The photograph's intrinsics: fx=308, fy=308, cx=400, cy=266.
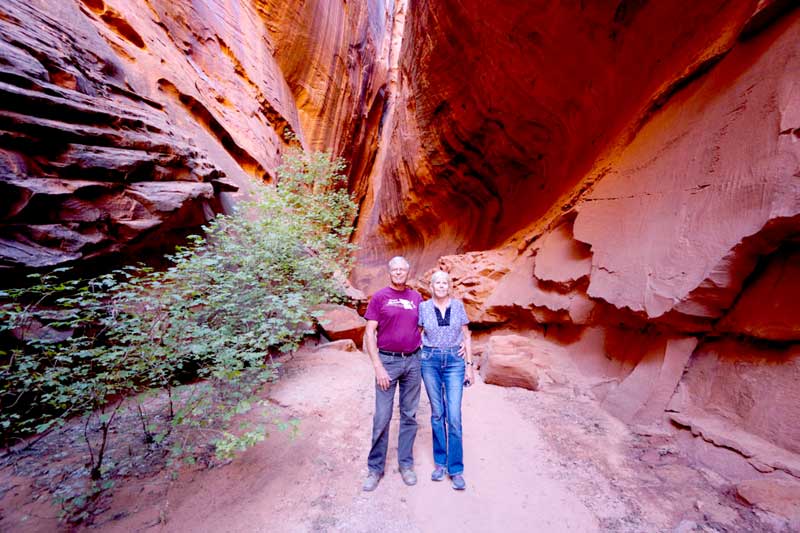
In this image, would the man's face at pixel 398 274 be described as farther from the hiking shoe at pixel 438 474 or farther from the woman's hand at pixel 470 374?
the hiking shoe at pixel 438 474

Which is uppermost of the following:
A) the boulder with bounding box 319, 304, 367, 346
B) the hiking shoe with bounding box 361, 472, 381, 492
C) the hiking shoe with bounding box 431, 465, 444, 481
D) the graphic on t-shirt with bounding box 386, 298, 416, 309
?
the graphic on t-shirt with bounding box 386, 298, 416, 309

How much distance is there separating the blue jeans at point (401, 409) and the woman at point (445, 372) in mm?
133

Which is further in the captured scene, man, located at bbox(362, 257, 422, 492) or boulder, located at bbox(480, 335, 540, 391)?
boulder, located at bbox(480, 335, 540, 391)

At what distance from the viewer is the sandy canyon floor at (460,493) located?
2078mm

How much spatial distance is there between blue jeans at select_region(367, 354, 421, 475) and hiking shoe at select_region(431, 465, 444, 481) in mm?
191

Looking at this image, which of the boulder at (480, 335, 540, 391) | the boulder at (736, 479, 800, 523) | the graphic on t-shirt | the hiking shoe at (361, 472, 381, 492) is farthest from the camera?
the boulder at (480, 335, 540, 391)

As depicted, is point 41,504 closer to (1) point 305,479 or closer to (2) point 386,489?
(1) point 305,479

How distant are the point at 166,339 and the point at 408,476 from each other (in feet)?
7.92

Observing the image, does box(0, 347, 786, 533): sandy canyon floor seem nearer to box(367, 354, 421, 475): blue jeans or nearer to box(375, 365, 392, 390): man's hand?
box(367, 354, 421, 475): blue jeans

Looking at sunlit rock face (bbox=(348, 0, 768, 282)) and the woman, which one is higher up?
sunlit rock face (bbox=(348, 0, 768, 282))

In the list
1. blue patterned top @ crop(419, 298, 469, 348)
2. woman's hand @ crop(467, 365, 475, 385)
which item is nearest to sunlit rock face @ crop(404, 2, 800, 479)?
woman's hand @ crop(467, 365, 475, 385)

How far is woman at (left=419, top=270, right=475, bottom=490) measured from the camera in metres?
2.47

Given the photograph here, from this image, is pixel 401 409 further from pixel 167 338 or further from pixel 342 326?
pixel 342 326

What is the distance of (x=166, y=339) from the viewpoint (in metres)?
2.76
